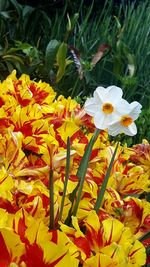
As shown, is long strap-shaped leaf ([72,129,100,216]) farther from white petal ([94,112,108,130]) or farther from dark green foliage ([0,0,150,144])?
dark green foliage ([0,0,150,144])

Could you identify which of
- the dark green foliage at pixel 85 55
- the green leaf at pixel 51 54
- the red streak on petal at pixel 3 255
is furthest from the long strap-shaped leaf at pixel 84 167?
the green leaf at pixel 51 54

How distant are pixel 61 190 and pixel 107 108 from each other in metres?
0.19

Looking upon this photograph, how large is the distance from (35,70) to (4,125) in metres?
1.73

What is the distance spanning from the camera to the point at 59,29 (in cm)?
368

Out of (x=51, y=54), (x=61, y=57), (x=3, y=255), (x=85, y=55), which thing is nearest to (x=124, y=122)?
(x=3, y=255)

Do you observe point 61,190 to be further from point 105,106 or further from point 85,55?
point 85,55

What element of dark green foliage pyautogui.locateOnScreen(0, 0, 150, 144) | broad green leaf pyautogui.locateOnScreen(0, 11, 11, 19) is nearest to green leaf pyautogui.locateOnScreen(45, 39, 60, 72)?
dark green foliage pyautogui.locateOnScreen(0, 0, 150, 144)

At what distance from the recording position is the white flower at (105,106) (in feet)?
3.37

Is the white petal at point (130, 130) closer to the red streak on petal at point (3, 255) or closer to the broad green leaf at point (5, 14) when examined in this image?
the red streak on petal at point (3, 255)

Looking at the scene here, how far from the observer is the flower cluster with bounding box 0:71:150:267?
0.85 m

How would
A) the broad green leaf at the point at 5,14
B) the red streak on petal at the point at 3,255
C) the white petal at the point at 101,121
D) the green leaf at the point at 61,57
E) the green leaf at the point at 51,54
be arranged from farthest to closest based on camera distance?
the broad green leaf at the point at 5,14
the green leaf at the point at 51,54
the green leaf at the point at 61,57
the white petal at the point at 101,121
the red streak on petal at the point at 3,255

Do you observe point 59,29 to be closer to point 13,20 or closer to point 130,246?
point 13,20

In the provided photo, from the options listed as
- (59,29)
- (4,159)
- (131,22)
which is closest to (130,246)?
(4,159)

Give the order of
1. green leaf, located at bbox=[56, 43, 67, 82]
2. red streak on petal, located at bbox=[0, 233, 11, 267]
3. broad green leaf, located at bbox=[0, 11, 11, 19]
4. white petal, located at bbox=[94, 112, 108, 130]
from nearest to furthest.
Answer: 1. red streak on petal, located at bbox=[0, 233, 11, 267]
2. white petal, located at bbox=[94, 112, 108, 130]
3. green leaf, located at bbox=[56, 43, 67, 82]
4. broad green leaf, located at bbox=[0, 11, 11, 19]
